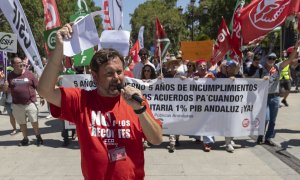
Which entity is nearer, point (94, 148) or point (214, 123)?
point (94, 148)

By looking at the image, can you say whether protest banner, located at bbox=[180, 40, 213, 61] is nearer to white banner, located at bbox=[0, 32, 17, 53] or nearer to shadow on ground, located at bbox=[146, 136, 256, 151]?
shadow on ground, located at bbox=[146, 136, 256, 151]

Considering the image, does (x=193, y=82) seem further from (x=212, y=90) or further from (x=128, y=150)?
(x=128, y=150)

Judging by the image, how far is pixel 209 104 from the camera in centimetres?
765

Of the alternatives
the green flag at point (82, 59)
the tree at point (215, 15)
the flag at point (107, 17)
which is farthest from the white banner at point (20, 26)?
the tree at point (215, 15)

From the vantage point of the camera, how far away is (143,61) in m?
8.51

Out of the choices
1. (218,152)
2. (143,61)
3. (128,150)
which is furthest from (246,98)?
(128,150)

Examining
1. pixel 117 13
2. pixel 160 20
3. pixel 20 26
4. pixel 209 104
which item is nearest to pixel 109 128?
pixel 20 26

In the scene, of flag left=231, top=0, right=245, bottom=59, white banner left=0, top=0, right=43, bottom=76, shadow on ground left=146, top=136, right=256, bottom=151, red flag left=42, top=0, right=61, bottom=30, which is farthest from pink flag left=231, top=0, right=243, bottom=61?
white banner left=0, top=0, right=43, bottom=76

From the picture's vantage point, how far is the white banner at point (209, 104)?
24.9 feet

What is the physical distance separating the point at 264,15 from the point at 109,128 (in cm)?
629

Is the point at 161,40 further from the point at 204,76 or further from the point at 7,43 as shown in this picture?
the point at 7,43

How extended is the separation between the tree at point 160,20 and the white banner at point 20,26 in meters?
39.0

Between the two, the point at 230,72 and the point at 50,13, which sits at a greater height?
the point at 50,13

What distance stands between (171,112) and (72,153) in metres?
2.01
